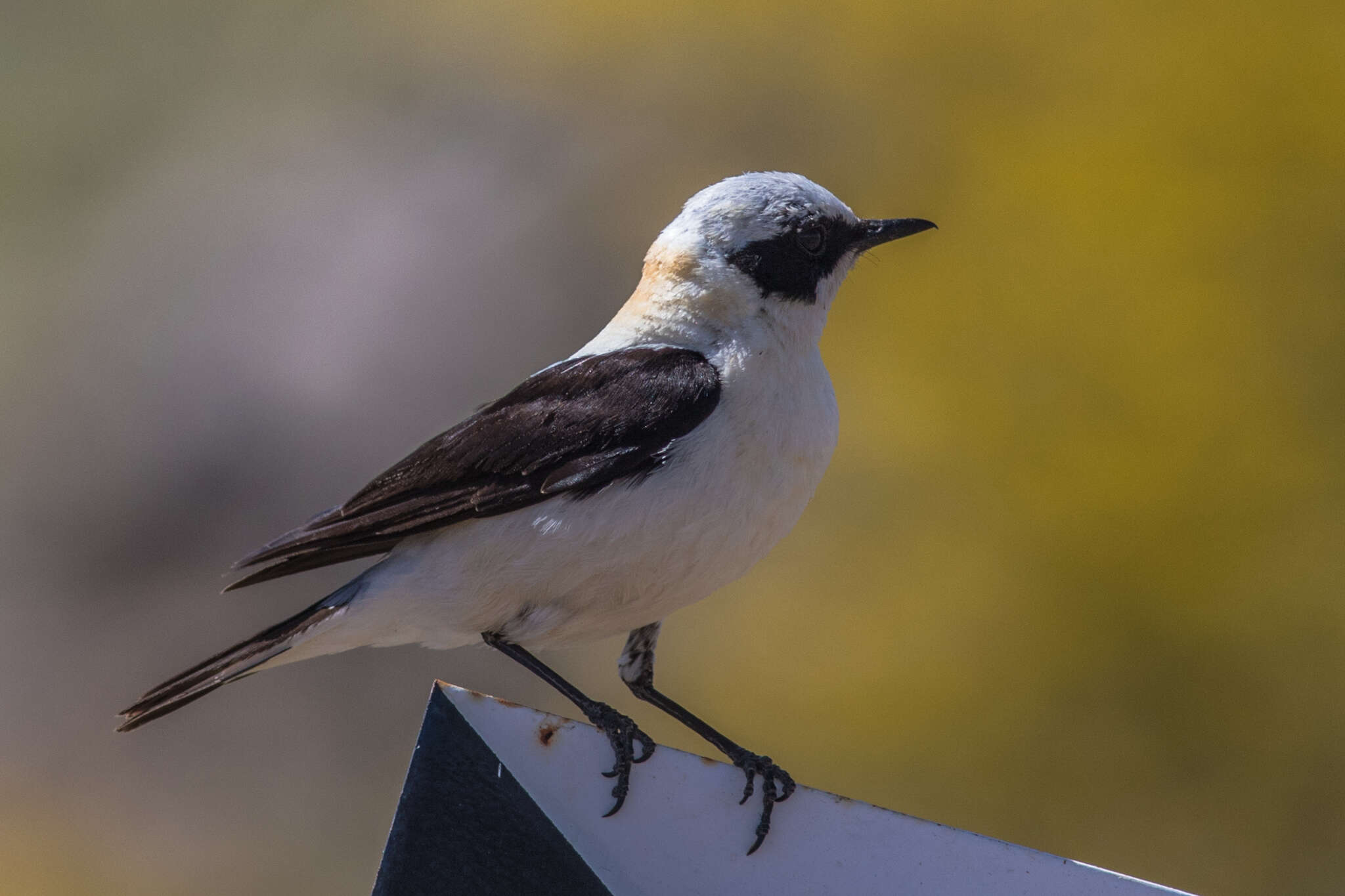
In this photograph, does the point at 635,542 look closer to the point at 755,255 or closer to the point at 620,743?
the point at 620,743

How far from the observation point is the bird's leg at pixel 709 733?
101 inches

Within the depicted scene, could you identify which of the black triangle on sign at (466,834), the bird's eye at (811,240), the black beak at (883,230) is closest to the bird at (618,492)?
the bird's eye at (811,240)

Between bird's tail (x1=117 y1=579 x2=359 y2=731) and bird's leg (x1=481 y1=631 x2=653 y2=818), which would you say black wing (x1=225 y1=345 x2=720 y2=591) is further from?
bird's leg (x1=481 y1=631 x2=653 y2=818)

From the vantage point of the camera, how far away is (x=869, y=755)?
5.48 m

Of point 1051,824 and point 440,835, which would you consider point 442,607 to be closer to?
point 440,835

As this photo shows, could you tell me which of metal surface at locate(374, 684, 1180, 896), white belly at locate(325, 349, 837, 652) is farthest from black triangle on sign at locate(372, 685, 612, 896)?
white belly at locate(325, 349, 837, 652)

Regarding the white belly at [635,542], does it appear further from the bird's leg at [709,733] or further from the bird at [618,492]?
the bird's leg at [709,733]

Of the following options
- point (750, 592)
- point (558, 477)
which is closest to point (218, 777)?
point (750, 592)

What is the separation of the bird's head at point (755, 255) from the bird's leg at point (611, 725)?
2.92ft

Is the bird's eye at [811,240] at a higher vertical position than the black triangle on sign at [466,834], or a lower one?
higher

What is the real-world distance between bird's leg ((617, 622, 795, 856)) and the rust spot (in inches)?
16.2

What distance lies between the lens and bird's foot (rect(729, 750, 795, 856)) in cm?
248

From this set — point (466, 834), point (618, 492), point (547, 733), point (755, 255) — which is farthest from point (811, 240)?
point (466, 834)

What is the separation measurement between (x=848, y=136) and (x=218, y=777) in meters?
4.58
